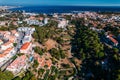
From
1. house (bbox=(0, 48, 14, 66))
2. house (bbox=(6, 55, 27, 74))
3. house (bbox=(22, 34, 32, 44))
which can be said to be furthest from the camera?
house (bbox=(22, 34, 32, 44))

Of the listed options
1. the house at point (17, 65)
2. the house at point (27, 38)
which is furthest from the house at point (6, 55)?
the house at point (27, 38)

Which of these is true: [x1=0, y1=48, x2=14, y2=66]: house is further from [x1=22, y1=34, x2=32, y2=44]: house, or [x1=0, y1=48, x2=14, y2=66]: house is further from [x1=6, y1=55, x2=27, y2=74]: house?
[x1=22, y1=34, x2=32, y2=44]: house

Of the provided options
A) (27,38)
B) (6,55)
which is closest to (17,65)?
(6,55)

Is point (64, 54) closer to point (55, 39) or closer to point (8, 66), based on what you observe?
point (55, 39)

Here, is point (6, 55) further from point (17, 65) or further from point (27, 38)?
point (27, 38)

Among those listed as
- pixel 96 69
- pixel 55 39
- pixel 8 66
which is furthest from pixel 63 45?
pixel 8 66

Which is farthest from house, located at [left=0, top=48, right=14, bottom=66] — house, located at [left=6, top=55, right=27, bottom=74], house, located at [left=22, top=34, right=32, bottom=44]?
house, located at [left=22, top=34, right=32, bottom=44]

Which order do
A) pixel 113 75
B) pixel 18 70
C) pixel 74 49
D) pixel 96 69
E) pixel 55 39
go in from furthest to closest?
pixel 55 39 → pixel 74 49 → pixel 96 69 → pixel 18 70 → pixel 113 75

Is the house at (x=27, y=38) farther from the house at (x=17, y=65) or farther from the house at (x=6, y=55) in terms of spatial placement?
the house at (x=17, y=65)
